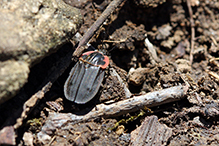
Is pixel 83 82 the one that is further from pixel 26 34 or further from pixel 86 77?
pixel 26 34

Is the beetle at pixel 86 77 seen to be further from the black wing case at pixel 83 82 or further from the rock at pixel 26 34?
the rock at pixel 26 34

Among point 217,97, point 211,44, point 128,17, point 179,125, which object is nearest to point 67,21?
point 128,17

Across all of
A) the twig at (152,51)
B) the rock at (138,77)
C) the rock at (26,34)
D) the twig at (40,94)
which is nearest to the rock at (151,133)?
the rock at (138,77)

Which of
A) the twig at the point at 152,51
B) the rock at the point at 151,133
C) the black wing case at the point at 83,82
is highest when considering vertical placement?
the black wing case at the point at 83,82

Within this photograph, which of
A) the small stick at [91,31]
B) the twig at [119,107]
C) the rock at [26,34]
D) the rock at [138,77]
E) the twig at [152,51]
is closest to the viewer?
the rock at [26,34]

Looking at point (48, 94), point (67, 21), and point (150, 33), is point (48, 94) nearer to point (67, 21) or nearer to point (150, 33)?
point (67, 21)

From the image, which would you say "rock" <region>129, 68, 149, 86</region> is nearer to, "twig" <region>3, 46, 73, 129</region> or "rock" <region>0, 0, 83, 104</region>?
"twig" <region>3, 46, 73, 129</region>
